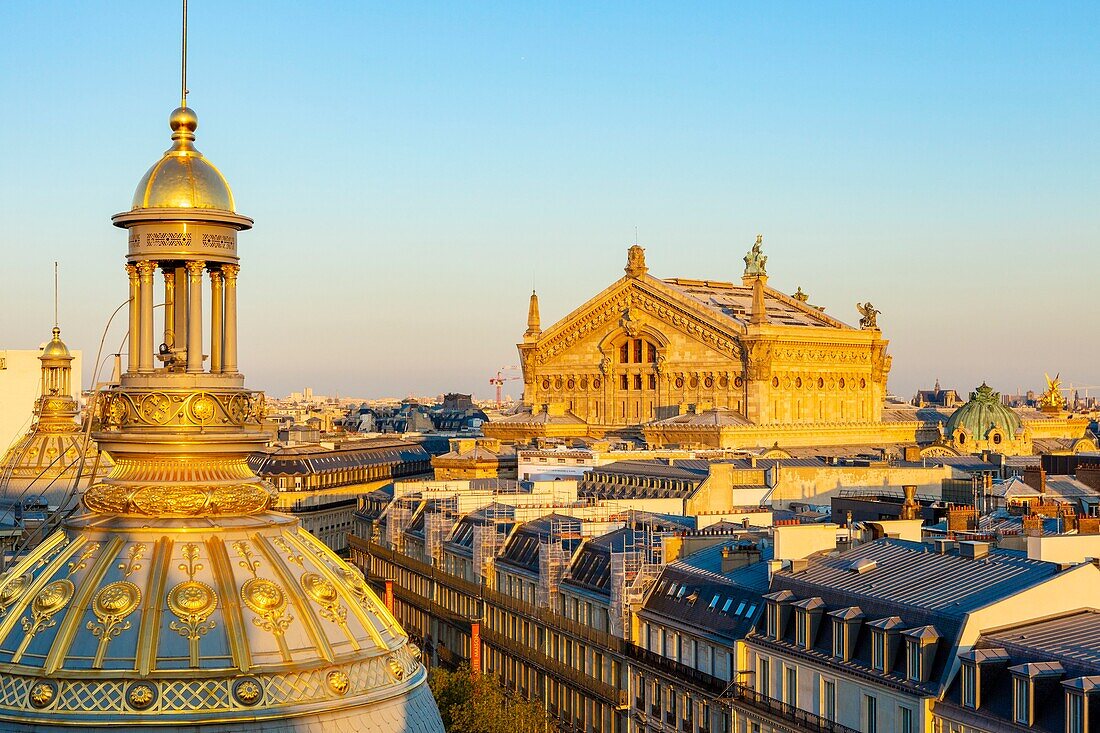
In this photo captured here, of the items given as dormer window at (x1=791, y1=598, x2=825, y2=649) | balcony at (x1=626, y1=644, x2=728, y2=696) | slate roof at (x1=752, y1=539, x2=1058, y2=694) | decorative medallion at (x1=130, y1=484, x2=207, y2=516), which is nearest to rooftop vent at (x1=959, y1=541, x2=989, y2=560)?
slate roof at (x1=752, y1=539, x2=1058, y2=694)

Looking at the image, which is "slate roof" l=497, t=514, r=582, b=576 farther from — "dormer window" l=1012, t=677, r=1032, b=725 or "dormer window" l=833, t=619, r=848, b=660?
"dormer window" l=1012, t=677, r=1032, b=725

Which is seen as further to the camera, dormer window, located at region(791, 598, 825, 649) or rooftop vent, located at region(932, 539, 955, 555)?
rooftop vent, located at region(932, 539, 955, 555)

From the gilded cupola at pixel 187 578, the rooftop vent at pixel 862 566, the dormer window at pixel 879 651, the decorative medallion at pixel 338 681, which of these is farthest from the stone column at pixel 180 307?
the rooftop vent at pixel 862 566

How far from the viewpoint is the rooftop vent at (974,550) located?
52438 millimetres

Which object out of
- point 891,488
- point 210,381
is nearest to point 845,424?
point 891,488

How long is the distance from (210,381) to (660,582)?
45496 mm

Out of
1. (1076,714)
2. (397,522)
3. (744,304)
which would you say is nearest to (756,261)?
(744,304)

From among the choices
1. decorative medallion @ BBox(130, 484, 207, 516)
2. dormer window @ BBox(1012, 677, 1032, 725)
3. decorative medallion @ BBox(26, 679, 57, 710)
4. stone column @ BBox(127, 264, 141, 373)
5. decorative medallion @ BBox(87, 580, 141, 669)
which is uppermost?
stone column @ BBox(127, 264, 141, 373)

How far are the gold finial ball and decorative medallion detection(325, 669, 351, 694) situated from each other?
6727 millimetres

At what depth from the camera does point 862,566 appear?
176 feet

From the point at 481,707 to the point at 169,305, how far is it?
140ft

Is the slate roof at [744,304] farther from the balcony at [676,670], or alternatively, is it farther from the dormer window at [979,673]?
the dormer window at [979,673]

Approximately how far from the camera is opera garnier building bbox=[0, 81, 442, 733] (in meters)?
18.8

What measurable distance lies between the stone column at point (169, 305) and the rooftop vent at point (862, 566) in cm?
3565
